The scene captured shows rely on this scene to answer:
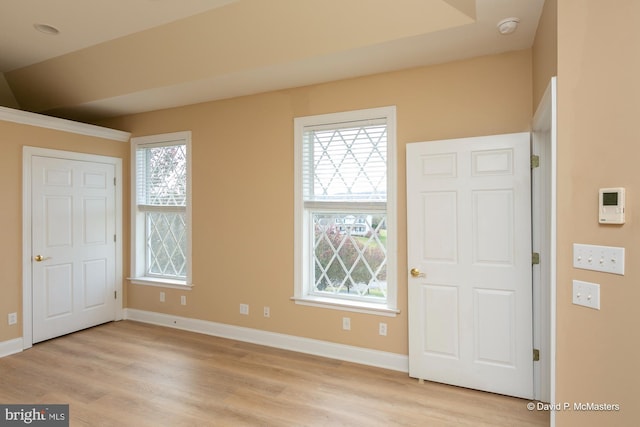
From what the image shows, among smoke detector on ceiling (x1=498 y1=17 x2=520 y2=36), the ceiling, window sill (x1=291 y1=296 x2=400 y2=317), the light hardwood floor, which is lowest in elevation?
the light hardwood floor

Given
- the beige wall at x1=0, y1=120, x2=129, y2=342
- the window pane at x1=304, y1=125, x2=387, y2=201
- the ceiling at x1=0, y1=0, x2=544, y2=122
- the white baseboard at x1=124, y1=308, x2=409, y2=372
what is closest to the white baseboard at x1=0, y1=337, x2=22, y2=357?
the beige wall at x1=0, y1=120, x2=129, y2=342

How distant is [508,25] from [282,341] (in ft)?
10.5

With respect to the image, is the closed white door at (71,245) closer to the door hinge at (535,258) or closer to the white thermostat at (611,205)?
the door hinge at (535,258)

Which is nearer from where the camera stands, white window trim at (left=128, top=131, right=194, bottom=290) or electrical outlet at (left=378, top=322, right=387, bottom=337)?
electrical outlet at (left=378, top=322, right=387, bottom=337)

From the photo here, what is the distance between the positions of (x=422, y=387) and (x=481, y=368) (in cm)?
46

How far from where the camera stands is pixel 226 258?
379 cm

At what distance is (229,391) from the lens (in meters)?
2.62

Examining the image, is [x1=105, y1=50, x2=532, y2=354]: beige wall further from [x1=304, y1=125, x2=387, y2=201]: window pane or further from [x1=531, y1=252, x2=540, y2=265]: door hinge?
[x1=531, y1=252, x2=540, y2=265]: door hinge

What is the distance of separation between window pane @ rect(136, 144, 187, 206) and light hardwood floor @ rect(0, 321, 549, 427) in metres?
1.72

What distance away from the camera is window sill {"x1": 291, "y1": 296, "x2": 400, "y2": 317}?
301 cm

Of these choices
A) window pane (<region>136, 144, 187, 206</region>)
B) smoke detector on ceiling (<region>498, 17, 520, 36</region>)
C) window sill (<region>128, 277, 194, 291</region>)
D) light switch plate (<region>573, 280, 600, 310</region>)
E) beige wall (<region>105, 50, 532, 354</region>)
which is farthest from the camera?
window pane (<region>136, 144, 187, 206</region>)

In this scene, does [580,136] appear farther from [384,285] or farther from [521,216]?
[384,285]

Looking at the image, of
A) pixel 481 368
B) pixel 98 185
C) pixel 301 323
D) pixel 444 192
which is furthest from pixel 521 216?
pixel 98 185

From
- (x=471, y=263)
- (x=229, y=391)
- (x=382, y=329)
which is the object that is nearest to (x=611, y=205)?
(x=471, y=263)
